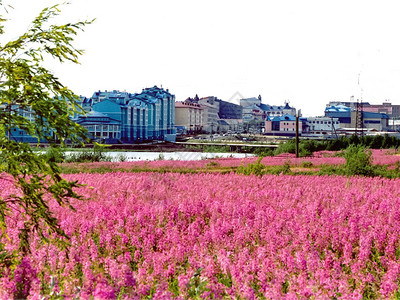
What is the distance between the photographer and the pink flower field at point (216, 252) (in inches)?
156

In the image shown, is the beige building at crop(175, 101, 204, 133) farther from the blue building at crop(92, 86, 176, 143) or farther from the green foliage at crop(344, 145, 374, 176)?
the green foliage at crop(344, 145, 374, 176)

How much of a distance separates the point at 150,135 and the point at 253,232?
10317 centimetres

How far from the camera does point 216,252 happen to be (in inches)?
206

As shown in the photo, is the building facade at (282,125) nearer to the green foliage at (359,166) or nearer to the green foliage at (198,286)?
the green foliage at (359,166)

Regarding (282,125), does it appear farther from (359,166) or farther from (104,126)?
(359,166)

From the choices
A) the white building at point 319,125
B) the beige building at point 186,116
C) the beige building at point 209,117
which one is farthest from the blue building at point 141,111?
the white building at point 319,125

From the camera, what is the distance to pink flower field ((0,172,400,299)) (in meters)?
3.96

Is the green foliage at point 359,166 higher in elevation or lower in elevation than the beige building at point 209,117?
lower

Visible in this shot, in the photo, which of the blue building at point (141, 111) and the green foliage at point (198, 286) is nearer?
the green foliage at point (198, 286)

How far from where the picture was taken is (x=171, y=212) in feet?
24.7

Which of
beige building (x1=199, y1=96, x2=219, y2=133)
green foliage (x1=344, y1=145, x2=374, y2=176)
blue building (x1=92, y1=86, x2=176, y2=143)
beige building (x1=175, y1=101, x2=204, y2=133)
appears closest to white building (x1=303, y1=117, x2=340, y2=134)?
beige building (x1=199, y1=96, x2=219, y2=133)

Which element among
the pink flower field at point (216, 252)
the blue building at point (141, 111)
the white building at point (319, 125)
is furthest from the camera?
the white building at point (319, 125)

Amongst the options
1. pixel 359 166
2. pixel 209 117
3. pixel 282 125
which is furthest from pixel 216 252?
pixel 209 117

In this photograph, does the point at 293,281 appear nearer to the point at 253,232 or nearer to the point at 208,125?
the point at 253,232
